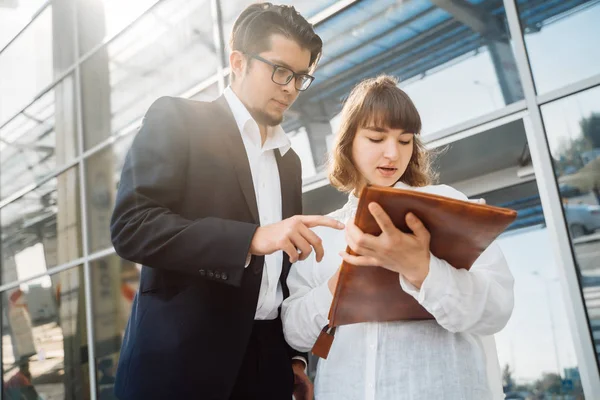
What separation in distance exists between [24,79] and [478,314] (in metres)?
7.64

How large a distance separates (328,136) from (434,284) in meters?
2.42

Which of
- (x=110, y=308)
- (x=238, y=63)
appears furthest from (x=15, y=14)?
(x=238, y=63)

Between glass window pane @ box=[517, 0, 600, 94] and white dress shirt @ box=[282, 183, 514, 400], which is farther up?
glass window pane @ box=[517, 0, 600, 94]

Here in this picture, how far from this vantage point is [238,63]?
72.9 inches

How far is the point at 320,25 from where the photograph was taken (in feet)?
12.1

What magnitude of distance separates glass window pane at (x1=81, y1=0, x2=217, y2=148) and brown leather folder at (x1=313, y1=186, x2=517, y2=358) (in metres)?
3.39

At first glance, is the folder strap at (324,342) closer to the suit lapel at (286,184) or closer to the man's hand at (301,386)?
the man's hand at (301,386)

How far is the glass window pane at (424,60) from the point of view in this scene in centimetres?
275

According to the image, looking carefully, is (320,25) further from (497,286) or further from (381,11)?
(497,286)

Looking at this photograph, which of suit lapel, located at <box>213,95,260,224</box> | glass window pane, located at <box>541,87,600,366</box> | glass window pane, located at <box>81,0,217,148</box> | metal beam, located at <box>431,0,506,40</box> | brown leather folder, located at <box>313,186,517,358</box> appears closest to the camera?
brown leather folder, located at <box>313,186,517,358</box>

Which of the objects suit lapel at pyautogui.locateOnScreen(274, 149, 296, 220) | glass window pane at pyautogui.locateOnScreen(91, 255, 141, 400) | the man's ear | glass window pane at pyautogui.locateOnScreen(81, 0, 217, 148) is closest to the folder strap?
suit lapel at pyautogui.locateOnScreen(274, 149, 296, 220)

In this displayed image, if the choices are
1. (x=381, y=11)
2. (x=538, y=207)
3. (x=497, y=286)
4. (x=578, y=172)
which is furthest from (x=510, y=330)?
(x=497, y=286)

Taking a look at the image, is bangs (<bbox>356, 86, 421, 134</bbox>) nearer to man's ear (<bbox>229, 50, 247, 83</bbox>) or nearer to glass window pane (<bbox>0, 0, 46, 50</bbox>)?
man's ear (<bbox>229, 50, 247, 83</bbox>)

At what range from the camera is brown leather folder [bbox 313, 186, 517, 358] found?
0.94 meters
